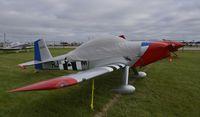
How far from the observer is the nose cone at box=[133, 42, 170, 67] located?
6855 mm

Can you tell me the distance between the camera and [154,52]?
22.5 feet

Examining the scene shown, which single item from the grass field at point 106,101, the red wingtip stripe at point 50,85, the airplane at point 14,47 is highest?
the airplane at point 14,47

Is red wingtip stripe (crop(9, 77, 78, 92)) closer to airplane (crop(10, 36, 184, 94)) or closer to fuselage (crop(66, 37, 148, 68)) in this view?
airplane (crop(10, 36, 184, 94))

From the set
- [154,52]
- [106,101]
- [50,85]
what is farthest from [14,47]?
[50,85]

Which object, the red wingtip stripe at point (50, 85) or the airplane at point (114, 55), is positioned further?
the airplane at point (114, 55)

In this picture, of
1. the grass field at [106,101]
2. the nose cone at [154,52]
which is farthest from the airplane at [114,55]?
the grass field at [106,101]

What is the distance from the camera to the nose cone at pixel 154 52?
270 inches

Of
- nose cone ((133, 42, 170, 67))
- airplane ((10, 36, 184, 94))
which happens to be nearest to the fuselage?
airplane ((10, 36, 184, 94))

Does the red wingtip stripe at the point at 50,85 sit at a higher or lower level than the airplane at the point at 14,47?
lower

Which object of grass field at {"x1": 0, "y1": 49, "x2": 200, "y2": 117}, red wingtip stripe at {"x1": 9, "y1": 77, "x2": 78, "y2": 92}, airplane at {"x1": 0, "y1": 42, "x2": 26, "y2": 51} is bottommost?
grass field at {"x1": 0, "y1": 49, "x2": 200, "y2": 117}

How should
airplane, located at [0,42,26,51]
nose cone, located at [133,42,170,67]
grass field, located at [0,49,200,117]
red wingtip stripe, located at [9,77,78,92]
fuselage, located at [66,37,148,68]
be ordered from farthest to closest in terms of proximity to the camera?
1. airplane, located at [0,42,26,51]
2. fuselage, located at [66,37,148,68]
3. nose cone, located at [133,42,170,67]
4. grass field, located at [0,49,200,117]
5. red wingtip stripe, located at [9,77,78,92]

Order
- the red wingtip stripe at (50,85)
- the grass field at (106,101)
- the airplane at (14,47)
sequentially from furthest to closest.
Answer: the airplane at (14,47), the grass field at (106,101), the red wingtip stripe at (50,85)

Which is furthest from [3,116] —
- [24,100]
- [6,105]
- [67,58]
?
[67,58]

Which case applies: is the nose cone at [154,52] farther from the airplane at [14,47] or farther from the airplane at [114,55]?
the airplane at [14,47]
